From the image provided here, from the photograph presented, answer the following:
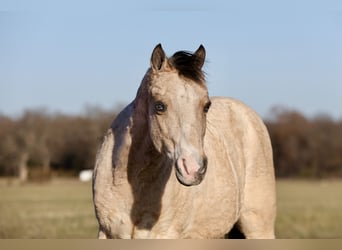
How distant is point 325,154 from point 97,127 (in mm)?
25484

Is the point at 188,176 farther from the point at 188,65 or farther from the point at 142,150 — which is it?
the point at 188,65

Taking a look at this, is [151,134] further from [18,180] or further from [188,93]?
[18,180]

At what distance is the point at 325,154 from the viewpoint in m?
58.2

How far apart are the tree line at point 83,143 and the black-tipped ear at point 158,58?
1305 inches

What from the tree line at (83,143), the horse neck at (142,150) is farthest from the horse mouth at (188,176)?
the tree line at (83,143)

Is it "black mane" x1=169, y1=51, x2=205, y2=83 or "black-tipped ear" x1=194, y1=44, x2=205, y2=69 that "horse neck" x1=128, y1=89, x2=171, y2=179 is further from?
"black-tipped ear" x1=194, y1=44, x2=205, y2=69

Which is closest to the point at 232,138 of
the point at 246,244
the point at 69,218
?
the point at 246,244

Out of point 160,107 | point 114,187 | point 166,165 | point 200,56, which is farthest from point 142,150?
point 200,56

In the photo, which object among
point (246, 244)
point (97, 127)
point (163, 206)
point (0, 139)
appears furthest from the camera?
point (0, 139)

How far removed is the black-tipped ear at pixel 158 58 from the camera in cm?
469

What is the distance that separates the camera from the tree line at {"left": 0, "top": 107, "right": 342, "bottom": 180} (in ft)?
143

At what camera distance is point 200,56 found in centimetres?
487

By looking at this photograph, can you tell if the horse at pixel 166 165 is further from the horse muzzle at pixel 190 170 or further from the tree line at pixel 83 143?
the tree line at pixel 83 143

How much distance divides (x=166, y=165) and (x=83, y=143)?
3688 cm
